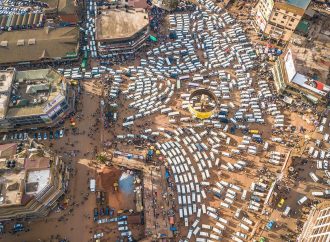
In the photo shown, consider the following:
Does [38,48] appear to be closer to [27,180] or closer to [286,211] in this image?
[27,180]

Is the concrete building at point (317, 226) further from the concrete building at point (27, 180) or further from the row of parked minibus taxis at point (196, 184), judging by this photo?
the concrete building at point (27, 180)

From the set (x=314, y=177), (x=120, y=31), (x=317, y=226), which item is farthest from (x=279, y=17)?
(x=317, y=226)

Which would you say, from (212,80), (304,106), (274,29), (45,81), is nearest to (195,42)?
(212,80)

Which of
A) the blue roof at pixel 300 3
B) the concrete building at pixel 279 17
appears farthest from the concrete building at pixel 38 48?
the blue roof at pixel 300 3

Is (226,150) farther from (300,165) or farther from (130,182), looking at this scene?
(130,182)

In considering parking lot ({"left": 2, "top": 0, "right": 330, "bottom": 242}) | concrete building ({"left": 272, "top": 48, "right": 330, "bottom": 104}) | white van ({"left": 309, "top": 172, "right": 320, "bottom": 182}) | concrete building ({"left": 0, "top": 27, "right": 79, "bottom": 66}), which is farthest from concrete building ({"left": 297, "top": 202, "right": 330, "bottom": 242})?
concrete building ({"left": 0, "top": 27, "right": 79, "bottom": 66})

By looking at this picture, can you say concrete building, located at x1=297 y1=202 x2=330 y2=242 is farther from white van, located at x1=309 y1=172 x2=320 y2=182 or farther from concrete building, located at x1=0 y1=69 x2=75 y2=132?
concrete building, located at x1=0 y1=69 x2=75 y2=132
